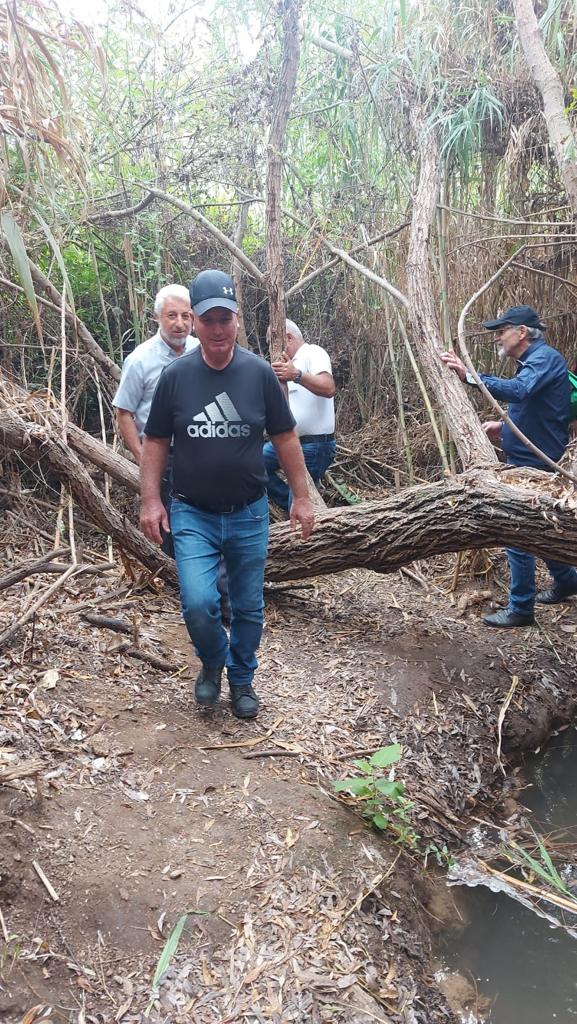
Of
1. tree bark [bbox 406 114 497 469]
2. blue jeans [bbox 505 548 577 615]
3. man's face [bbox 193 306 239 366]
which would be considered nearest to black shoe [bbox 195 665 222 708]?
man's face [bbox 193 306 239 366]

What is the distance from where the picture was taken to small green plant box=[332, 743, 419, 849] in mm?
2703

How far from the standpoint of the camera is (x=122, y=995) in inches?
74.4

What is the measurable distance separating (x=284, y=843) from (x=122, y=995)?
72cm

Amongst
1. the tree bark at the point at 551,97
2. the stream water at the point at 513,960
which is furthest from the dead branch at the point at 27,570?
the tree bark at the point at 551,97

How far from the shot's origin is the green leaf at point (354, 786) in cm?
270

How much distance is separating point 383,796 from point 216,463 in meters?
1.43

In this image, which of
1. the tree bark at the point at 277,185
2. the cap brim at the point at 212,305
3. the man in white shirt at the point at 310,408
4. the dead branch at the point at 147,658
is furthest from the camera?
the man in white shirt at the point at 310,408

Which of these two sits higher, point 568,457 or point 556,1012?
point 568,457

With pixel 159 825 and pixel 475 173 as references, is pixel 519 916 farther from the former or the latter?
pixel 475 173

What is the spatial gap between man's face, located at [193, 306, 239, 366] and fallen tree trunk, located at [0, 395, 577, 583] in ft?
4.19

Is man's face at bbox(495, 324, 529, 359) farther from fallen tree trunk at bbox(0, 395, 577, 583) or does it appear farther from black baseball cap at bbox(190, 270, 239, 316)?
black baseball cap at bbox(190, 270, 239, 316)

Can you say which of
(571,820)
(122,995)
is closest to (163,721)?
(122,995)

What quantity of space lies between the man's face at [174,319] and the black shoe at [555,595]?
2.73 meters

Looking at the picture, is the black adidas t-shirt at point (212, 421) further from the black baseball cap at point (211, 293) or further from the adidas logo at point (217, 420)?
the black baseball cap at point (211, 293)
